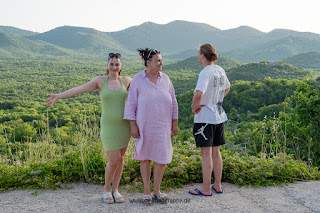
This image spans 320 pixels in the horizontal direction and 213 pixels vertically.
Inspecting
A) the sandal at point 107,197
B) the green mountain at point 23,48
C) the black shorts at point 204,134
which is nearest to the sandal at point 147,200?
the sandal at point 107,197

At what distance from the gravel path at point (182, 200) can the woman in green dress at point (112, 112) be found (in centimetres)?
25

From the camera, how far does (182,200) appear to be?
3357mm

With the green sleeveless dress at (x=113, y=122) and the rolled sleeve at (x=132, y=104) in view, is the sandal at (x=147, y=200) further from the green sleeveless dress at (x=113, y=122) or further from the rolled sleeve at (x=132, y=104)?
the rolled sleeve at (x=132, y=104)

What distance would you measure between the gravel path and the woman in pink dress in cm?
36

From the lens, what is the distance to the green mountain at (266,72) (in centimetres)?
4954

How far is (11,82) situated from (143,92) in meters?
78.9

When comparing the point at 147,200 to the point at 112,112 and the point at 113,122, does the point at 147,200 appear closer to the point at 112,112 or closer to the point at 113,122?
the point at 113,122

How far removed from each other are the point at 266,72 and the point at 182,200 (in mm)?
52881

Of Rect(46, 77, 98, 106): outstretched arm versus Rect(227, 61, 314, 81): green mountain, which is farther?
Rect(227, 61, 314, 81): green mountain

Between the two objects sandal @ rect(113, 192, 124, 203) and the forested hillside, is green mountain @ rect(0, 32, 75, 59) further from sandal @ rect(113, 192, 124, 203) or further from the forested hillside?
sandal @ rect(113, 192, 124, 203)

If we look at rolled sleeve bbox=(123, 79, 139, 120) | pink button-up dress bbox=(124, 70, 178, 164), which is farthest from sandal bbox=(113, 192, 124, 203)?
rolled sleeve bbox=(123, 79, 139, 120)

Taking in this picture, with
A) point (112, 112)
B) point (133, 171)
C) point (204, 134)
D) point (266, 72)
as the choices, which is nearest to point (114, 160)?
point (112, 112)

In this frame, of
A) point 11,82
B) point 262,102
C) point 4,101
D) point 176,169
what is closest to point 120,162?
point 176,169

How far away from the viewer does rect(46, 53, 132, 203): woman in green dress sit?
315cm
